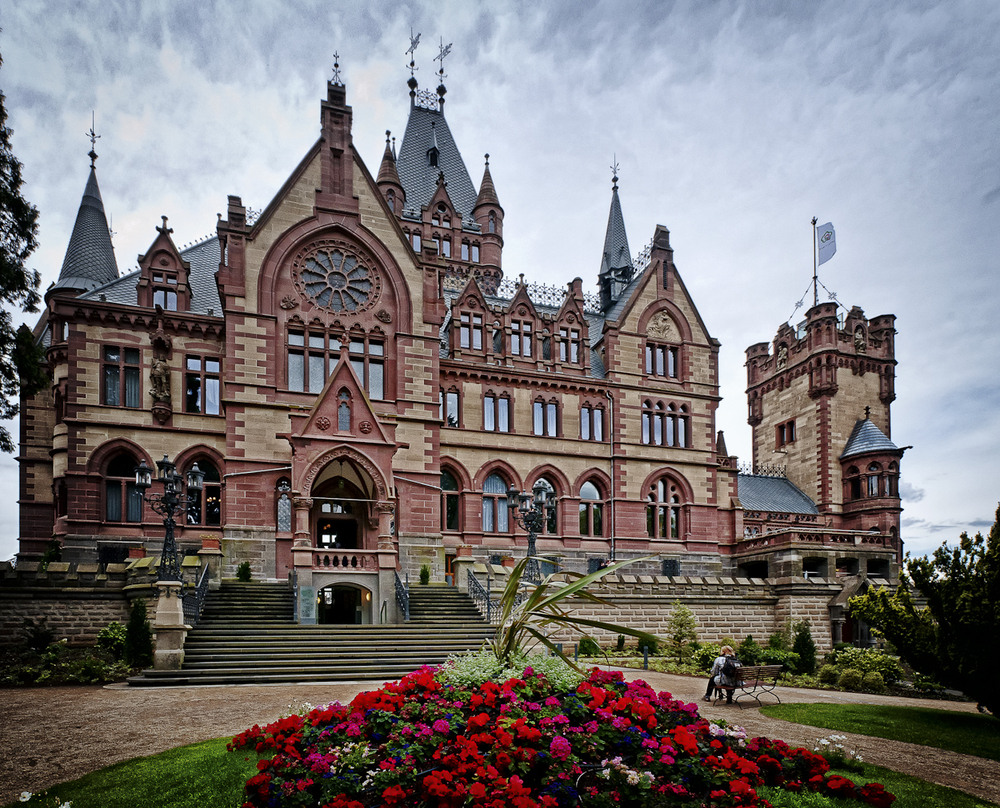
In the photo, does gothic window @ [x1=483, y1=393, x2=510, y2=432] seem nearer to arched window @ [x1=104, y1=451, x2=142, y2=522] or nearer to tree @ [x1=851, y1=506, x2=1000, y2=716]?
arched window @ [x1=104, y1=451, x2=142, y2=522]

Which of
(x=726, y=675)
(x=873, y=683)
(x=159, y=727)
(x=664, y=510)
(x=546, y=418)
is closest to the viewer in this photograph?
(x=159, y=727)

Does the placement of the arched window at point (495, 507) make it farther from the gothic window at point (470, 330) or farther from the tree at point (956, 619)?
the tree at point (956, 619)

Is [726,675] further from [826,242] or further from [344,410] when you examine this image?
[826,242]

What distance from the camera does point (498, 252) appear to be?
49.1 meters

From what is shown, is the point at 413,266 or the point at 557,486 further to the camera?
the point at 557,486

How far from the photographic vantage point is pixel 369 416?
27.3 metres

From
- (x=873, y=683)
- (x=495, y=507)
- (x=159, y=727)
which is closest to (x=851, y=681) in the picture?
(x=873, y=683)

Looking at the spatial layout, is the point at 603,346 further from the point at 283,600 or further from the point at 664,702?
the point at 664,702

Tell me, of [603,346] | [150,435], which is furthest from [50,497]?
[603,346]

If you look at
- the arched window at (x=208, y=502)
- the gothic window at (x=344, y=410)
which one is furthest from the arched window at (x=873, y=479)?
the arched window at (x=208, y=502)

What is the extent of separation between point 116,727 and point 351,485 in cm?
1786

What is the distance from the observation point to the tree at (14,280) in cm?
2206

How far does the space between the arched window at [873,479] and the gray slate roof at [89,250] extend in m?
43.8

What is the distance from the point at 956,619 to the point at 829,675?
9879mm
